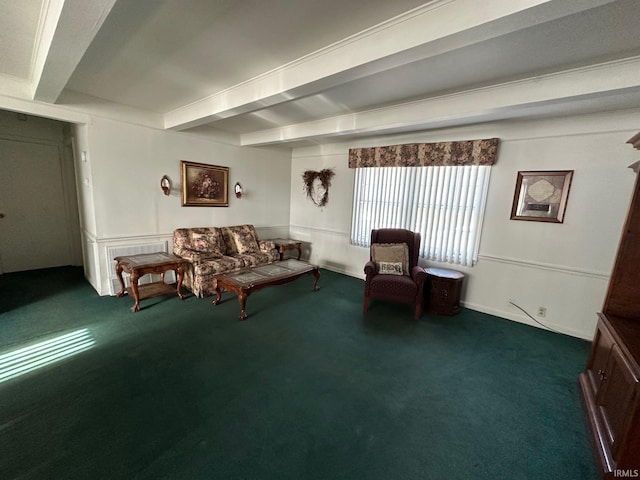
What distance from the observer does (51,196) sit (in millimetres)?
4434

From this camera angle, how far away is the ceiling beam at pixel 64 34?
1357 mm

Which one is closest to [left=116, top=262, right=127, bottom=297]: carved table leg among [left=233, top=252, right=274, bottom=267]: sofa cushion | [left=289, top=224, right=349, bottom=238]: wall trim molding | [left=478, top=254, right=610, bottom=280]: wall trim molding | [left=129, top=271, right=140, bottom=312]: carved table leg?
[left=129, top=271, right=140, bottom=312]: carved table leg

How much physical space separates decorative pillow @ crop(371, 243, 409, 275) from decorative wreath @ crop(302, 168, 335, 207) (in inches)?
76.3

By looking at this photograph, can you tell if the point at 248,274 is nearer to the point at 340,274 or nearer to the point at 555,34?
the point at 340,274

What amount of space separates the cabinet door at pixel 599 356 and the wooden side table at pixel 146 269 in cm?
423

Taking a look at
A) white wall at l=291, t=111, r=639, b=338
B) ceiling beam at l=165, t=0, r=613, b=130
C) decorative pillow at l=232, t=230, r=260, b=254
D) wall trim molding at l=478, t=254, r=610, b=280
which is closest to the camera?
ceiling beam at l=165, t=0, r=613, b=130

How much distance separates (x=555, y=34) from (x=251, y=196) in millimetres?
4521

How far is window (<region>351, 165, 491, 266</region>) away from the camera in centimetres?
354

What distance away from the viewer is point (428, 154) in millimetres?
3729

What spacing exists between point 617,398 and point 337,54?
2815 millimetres

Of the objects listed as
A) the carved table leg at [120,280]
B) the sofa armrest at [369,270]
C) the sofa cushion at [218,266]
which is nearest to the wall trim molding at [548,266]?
the sofa armrest at [369,270]

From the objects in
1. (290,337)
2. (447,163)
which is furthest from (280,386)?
(447,163)

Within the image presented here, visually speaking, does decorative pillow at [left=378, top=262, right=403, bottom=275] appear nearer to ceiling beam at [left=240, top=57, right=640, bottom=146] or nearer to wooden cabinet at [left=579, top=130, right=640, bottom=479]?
ceiling beam at [left=240, top=57, right=640, bottom=146]

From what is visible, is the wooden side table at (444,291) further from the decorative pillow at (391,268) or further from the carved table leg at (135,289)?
the carved table leg at (135,289)
